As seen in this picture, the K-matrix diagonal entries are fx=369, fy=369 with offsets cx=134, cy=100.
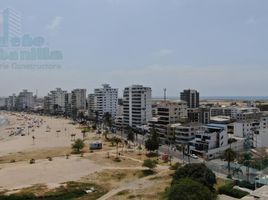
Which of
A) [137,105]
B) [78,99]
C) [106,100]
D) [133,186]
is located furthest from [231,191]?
[78,99]

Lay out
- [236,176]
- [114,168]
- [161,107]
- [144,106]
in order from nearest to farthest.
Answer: [236,176] → [114,168] → [161,107] → [144,106]

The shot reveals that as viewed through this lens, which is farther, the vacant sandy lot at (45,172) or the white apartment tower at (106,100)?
the white apartment tower at (106,100)

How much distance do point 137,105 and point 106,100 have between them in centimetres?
3503

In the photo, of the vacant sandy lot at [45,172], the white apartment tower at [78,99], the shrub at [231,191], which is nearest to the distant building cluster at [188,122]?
the vacant sandy lot at [45,172]

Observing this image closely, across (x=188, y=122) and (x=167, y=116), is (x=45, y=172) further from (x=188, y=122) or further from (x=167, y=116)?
(x=167, y=116)

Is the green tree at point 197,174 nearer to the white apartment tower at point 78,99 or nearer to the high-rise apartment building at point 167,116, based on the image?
the high-rise apartment building at point 167,116

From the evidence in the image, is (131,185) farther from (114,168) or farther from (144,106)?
(144,106)

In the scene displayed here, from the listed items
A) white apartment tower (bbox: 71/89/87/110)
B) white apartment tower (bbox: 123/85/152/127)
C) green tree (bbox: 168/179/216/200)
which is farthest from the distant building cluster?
white apartment tower (bbox: 71/89/87/110)

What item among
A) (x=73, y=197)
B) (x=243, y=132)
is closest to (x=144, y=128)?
(x=243, y=132)

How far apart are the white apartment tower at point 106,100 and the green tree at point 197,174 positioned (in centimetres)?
10435

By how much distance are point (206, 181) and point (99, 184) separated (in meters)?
14.8

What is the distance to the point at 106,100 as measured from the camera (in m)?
146

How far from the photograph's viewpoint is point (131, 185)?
4612cm

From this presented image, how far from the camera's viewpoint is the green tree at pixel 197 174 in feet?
133
